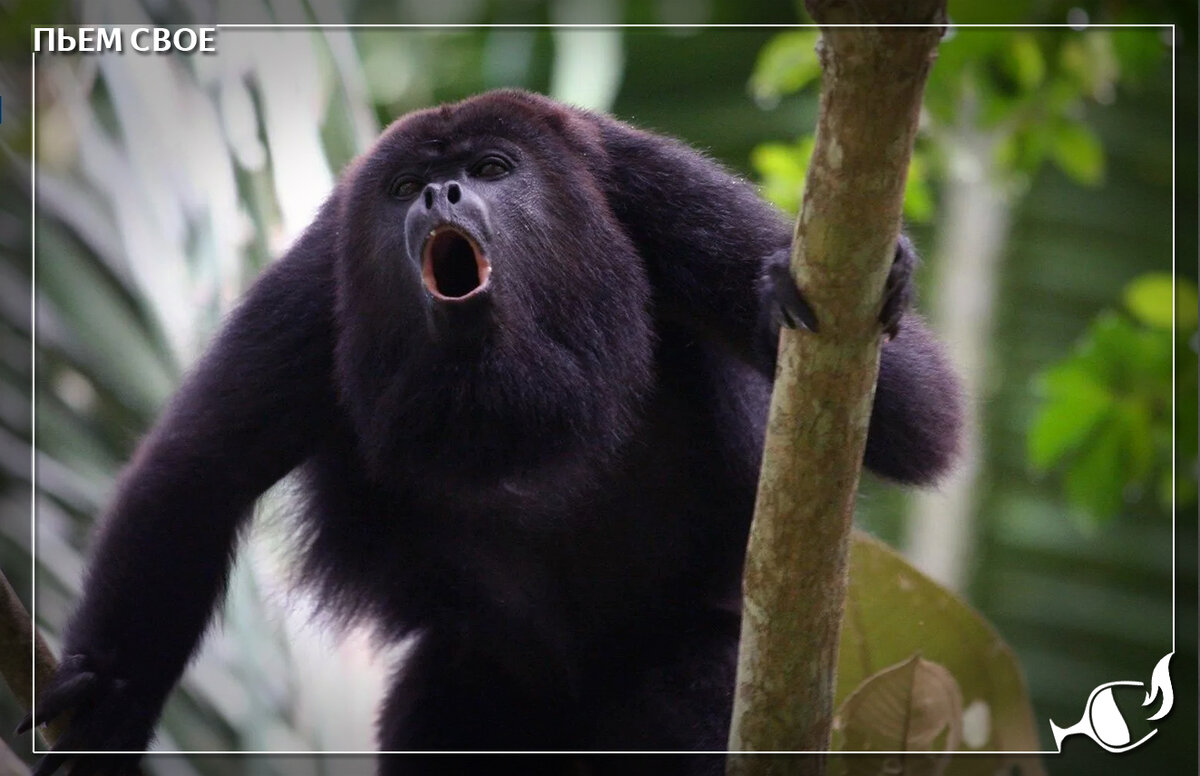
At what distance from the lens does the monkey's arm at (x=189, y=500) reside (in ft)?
6.44

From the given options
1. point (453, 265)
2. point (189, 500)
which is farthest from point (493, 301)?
point (189, 500)

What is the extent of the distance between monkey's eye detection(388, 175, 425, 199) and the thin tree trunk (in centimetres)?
72

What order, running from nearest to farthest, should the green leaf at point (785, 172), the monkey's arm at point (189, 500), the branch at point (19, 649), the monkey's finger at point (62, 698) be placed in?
the branch at point (19, 649)
the monkey's finger at point (62, 698)
the monkey's arm at point (189, 500)
the green leaf at point (785, 172)

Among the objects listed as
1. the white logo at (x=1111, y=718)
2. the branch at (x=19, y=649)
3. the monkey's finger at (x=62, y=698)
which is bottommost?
the white logo at (x=1111, y=718)

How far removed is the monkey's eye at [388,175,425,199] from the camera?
6.66 feet

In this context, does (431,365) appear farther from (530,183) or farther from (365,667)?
(365,667)

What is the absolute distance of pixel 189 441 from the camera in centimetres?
206

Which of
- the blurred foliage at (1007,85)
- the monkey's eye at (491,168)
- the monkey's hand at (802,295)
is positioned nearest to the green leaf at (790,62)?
the blurred foliage at (1007,85)

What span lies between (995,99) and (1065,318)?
142 cm

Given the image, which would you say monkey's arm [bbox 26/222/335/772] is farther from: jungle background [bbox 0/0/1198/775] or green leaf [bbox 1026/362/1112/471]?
green leaf [bbox 1026/362/1112/471]

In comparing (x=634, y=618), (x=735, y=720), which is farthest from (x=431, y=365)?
(x=735, y=720)

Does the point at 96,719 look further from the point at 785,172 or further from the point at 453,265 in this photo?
the point at 785,172

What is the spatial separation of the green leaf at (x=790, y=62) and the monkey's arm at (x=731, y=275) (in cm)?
56

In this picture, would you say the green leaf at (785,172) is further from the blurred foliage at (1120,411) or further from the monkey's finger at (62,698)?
the monkey's finger at (62,698)
